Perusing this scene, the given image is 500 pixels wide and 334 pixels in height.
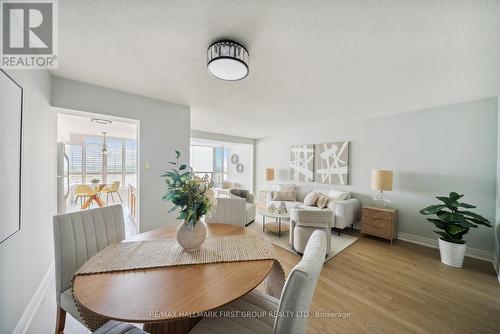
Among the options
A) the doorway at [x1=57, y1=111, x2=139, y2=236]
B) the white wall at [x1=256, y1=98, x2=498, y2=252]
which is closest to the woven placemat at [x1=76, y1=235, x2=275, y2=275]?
the white wall at [x1=256, y1=98, x2=498, y2=252]

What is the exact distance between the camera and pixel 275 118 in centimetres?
394

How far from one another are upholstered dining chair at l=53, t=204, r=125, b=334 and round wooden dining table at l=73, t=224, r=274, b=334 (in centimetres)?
47

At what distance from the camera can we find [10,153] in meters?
1.25

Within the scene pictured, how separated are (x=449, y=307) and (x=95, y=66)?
4.32 metres

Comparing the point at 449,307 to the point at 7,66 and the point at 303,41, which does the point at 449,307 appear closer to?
the point at 303,41

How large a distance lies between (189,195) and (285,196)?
3886 mm

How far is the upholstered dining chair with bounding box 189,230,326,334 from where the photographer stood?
74 centimetres

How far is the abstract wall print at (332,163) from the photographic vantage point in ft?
13.7

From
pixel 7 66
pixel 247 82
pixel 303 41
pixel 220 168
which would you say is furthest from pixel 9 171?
pixel 220 168

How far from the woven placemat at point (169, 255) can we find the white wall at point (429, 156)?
328cm

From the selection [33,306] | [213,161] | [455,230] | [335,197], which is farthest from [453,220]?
[213,161]

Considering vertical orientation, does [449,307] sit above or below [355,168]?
below

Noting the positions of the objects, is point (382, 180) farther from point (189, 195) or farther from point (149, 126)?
point (149, 126)

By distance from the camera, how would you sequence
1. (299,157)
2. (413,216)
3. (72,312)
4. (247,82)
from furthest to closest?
(299,157), (413,216), (247,82), (72,312)
